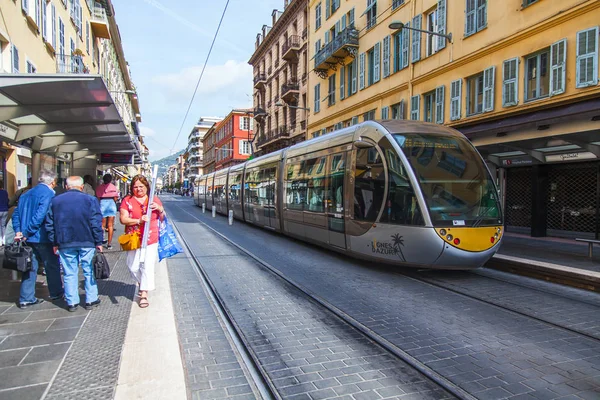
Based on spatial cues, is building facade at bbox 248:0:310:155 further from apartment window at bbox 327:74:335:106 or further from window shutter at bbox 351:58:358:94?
window shutter at bbox 351:58:358:94

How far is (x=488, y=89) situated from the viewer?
46.9ft

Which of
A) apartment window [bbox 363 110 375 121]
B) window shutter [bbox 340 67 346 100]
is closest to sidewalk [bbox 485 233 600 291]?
apartment window [bbox 363 110 375 121]

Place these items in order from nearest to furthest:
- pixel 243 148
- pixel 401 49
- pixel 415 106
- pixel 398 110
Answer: pixel 415 106
pixel 401 49
pixel 398 110
pixel 243 148

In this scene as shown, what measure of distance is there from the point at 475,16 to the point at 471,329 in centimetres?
1399

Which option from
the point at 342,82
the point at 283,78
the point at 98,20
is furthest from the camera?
the point at 283,78

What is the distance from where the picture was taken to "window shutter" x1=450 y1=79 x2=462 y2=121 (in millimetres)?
15742

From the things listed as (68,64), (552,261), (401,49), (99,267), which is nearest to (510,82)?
(401,49)

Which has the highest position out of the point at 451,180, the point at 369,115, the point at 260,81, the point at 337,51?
the point at 260,81

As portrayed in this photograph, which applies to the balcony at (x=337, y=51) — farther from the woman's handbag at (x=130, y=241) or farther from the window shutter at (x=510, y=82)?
the woman's handbag at (x=130, y=241)

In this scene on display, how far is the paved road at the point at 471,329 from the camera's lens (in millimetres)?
3395

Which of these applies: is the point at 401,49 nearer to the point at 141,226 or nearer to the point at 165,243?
the point at 165,243

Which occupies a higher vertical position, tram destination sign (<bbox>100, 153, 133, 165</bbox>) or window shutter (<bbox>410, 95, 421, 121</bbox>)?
window shutter (<bbox>410, 95, 421, 121</bbox>)

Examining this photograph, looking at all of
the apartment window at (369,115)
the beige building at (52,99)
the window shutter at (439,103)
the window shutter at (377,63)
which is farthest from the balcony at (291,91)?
the window shutter at (439,103)

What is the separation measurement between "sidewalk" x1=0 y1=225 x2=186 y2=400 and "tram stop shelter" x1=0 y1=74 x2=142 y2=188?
3.30 m
